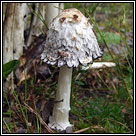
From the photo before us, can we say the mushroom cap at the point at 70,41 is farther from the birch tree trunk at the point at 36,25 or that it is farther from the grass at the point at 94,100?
the birch tree trunk at the point at 36,25

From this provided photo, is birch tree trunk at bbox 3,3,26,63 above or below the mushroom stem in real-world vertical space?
above

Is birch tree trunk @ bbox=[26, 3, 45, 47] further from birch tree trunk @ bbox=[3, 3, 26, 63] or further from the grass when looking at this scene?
the grass

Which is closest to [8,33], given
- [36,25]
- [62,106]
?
[36,25]

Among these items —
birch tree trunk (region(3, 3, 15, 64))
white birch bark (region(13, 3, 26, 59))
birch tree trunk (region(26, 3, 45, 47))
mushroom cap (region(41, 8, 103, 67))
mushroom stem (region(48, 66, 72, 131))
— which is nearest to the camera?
mushroom cap (region(41, 8, 103, 67))

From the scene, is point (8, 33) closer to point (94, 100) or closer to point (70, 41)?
point (70, 41)

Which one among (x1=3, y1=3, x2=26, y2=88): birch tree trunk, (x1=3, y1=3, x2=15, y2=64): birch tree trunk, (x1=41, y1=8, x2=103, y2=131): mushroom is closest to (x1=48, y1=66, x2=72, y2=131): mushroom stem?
(x1=41, y1=8, x2=103, y2=131): mushroom

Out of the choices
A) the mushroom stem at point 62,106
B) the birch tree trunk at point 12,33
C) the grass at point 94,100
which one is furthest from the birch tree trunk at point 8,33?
the mushroom stem at point 62,106
